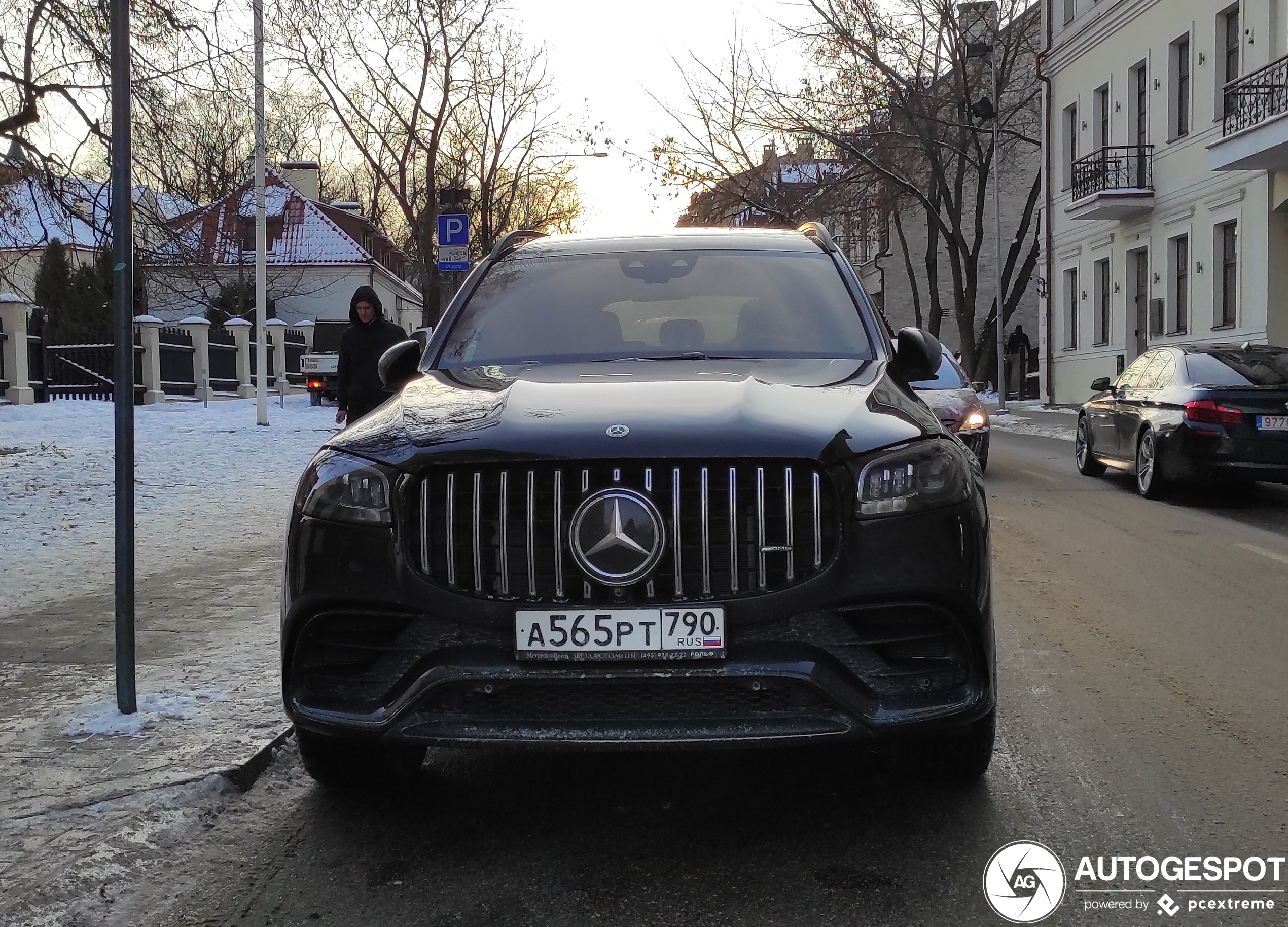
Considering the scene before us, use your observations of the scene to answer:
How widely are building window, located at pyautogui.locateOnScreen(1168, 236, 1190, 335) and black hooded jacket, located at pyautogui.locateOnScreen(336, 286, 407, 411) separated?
21691mm

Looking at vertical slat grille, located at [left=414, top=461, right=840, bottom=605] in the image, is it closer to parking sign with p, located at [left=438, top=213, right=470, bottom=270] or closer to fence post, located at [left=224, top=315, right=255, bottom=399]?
parking sign with p, located at [left=438, top=213, right=470, bottom=270]

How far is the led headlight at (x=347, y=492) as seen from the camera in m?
3.39

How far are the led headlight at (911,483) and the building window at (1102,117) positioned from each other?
103 feet

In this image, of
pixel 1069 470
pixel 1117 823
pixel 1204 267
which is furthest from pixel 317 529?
pixel 1204 267

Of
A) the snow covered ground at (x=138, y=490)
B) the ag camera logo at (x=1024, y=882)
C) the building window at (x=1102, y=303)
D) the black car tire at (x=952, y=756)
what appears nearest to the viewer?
the ag camera logo at (x=1024, y=882)

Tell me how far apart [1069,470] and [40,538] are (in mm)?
10958

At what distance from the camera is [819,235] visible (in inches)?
214

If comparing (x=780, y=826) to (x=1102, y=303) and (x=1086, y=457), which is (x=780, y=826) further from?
(x=1102, y=303)

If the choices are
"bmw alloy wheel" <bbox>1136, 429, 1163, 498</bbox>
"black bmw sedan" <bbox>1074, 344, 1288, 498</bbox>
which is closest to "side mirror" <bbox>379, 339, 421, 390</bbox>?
"black bmw sedan" <bbox>1074, 344, 1288, 498</bbox>

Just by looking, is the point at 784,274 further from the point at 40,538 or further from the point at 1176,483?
the point at 1176,483

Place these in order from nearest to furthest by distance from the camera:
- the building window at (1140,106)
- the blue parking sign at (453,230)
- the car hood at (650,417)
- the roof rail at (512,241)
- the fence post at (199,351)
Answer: the car hood at (650,417) → the roof rail at (512,241) → the blue parking sign at (453,230) → the building window at (1140,106) → the fence post at (199,351)

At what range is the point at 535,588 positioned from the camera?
3260 millimetres

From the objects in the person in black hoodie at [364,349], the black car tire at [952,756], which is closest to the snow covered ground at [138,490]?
the person in black hoodie at [364,349]

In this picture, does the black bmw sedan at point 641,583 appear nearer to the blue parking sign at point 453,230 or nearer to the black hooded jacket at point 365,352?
the black hooded jacket at point 365,352
